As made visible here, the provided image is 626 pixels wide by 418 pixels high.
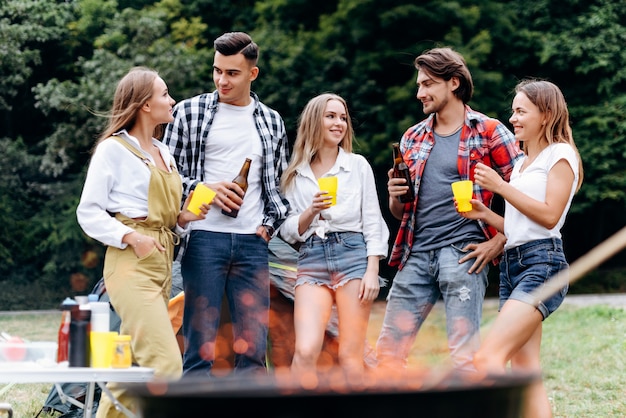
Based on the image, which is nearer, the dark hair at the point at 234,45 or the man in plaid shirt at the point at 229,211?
the man in plaid shirt at the point at 229,211

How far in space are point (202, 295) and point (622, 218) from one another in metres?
19.5

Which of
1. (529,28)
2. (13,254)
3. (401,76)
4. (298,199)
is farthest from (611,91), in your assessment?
(298,199)

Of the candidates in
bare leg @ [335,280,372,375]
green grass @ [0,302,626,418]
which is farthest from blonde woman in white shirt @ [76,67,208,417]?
green grass @ [0,302,626,418]

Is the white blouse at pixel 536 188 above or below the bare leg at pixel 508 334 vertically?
above

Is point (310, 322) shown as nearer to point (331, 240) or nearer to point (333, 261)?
point (333, 261)

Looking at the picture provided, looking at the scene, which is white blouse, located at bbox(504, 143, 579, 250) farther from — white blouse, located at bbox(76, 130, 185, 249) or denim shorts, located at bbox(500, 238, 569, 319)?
white blouse, located at bbox(76, 130, 185, 249)

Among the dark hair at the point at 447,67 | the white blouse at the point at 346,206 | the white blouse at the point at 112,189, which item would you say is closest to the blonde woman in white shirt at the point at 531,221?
the dark hair at the point at 447,67

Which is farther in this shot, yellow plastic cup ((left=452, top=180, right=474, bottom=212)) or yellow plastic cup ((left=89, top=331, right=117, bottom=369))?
yellow plastic cup ((left=452, top=180, right=474, bottom=212))

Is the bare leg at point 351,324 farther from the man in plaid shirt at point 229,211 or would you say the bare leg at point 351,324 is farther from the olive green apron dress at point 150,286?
the olive green apron dress at point 150,286

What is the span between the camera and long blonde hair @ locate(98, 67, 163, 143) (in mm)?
3992

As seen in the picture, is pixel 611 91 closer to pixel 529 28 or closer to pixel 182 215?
pixel 529 28

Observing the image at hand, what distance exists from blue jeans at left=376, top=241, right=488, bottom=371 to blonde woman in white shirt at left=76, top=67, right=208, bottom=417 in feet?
3.46

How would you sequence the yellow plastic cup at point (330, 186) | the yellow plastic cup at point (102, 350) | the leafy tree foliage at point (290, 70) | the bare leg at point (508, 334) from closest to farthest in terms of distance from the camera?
the yellow plastic cup at point (102, 350), the bare leg at point (508, 334), the yellow plastic cup at point (330, 186), the leafy tree foliage at point (290, 70)

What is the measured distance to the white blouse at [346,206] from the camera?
4.47m
